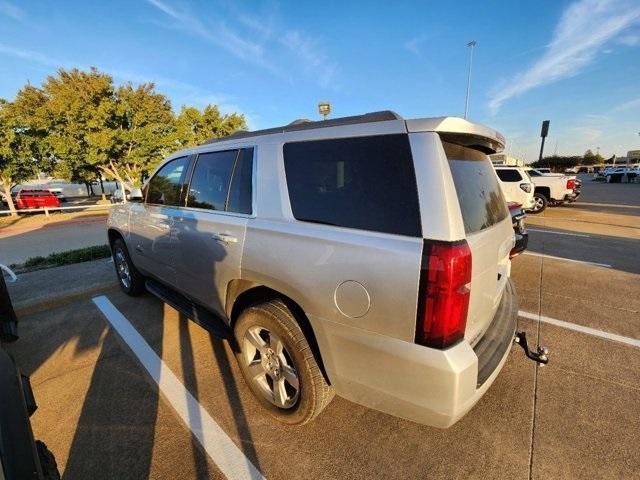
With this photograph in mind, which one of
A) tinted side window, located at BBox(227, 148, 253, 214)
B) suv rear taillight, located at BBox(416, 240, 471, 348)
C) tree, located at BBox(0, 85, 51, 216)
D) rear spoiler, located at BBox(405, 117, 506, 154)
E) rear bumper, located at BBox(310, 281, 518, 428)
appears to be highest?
tree, located at BBox(0, 85, 51, 216)

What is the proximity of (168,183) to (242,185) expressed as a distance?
153 cm

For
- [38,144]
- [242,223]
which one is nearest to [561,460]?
[242,223]

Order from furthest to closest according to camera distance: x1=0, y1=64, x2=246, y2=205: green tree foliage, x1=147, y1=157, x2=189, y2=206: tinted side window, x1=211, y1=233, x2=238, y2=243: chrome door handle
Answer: x1=0, y1=64, x2=246, y2=205: green tree foliage
x1=147, y1=157, x2=189, y2=206: tinted side window
x1=211, y1=233, x2=238, y2=243: chrome door handle

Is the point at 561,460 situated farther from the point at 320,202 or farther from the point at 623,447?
the point at 320,202

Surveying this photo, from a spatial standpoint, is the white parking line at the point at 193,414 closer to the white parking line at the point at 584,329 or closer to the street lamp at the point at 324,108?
the white parking line at the point at 584,329

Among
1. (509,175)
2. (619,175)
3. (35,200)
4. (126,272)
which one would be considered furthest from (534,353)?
(619,175)

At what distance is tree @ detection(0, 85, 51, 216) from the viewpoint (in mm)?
16358

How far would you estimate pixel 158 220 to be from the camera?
134 inches

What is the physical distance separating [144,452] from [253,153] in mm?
2115

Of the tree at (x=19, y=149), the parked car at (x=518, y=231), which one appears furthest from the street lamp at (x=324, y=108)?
the tree at (x=19, y=149)

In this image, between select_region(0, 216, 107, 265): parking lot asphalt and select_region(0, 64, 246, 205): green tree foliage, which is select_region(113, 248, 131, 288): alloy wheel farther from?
select_region(0, 64, 246, 205): green tree foliage

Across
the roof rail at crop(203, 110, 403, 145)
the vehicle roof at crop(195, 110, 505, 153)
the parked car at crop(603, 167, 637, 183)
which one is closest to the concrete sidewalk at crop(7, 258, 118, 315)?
the roof rail at crop(203, 110, 403, 145)

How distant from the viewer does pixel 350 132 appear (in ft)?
6.01

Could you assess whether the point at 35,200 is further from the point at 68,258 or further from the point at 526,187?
the point at 526,187
